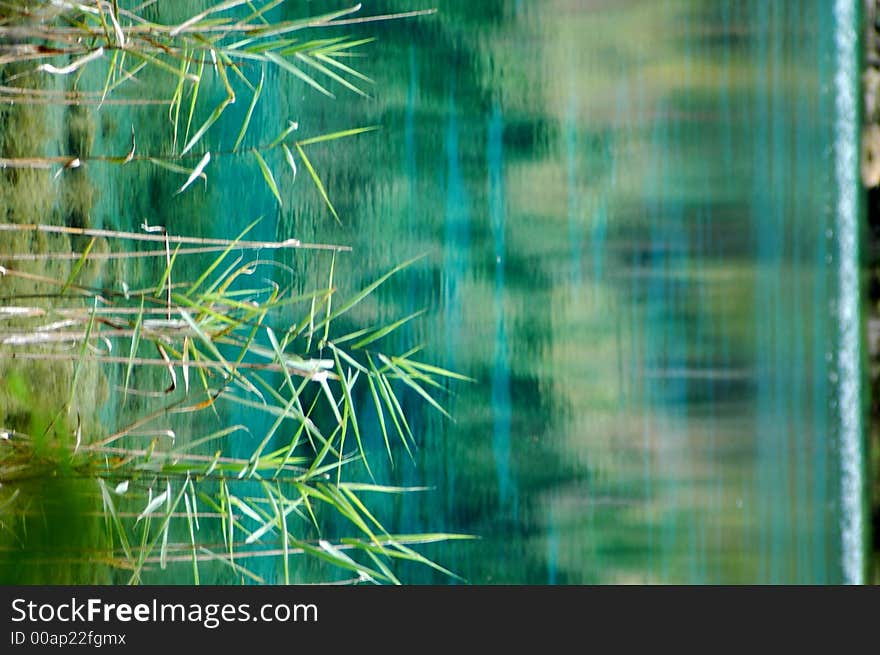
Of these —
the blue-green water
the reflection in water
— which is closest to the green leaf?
the blue-green water

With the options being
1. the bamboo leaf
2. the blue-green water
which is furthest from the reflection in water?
the bamboo leaf

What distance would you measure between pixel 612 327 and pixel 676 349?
0.09 meters

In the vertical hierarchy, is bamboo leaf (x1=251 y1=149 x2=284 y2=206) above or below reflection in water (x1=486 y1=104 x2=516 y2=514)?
above

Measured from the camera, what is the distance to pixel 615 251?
3.12 feet

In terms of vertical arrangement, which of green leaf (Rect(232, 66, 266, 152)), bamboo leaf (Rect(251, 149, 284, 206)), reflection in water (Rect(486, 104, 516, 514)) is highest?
green leaf (Rect(232, 66, 266, 152))

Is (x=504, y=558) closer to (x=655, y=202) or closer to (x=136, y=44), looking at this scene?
(x=655, y=202)

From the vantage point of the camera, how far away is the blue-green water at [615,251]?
94 cm

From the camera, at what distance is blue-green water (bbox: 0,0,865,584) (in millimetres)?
936

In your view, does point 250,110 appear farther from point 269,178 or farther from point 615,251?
point 615,251

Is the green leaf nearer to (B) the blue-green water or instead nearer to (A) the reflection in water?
(B) the blue-green water

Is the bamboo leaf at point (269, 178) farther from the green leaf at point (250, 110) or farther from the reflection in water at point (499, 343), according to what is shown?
the reflection in water at point (499, 343)

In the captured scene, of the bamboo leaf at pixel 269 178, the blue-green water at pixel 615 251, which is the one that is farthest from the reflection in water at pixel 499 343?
the bamboo leaf at pixel 269 178

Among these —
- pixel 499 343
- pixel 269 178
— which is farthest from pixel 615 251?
pixel 269 178
